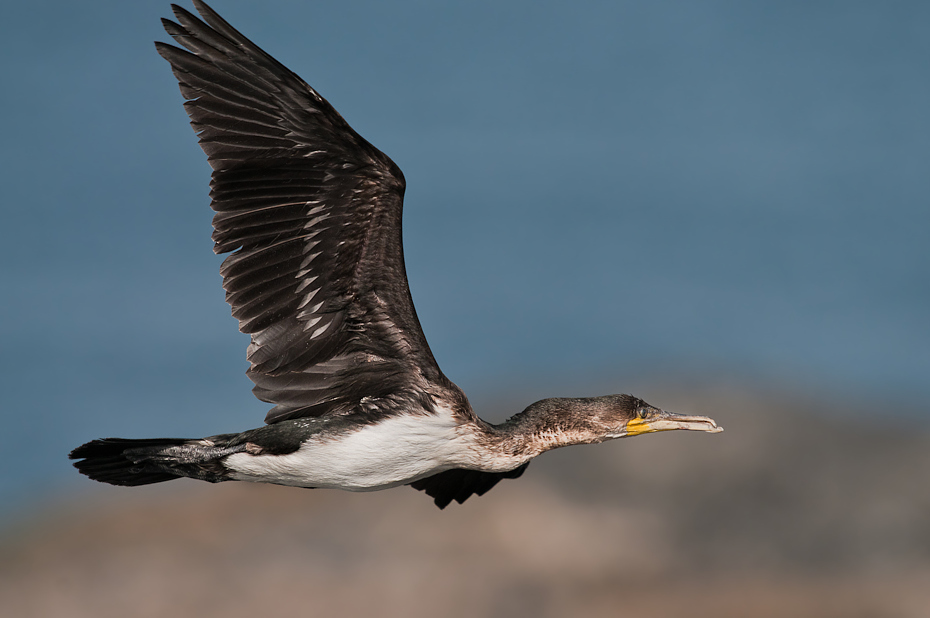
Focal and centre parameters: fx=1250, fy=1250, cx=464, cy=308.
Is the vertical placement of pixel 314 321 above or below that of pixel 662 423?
above

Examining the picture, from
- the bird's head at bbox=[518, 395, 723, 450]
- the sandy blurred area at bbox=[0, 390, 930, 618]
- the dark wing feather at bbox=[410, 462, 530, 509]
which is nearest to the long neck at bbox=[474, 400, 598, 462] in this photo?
the bird's head at bbox=[518, 395, 723, 450]

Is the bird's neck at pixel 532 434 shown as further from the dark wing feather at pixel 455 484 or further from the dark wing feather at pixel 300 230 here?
the dark wing feather at pixel 455 484

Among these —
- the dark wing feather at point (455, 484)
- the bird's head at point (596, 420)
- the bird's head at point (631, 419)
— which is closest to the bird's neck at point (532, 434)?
the bird's head at point (596, 420)

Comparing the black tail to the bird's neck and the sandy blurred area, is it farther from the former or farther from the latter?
the sandy blurred area

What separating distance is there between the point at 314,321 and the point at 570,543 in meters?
21.9

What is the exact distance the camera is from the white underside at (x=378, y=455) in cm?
1095

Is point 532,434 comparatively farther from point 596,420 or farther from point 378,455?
point 378,455

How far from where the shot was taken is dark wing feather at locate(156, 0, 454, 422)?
1055 centimetres

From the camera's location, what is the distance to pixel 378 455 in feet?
35.9

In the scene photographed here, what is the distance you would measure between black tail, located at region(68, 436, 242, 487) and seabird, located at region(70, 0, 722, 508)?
16 millimetres

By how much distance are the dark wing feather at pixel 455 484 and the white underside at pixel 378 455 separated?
1633mm

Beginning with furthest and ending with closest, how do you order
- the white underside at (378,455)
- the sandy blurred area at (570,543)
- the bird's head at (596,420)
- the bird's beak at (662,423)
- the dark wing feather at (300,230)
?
the sandy blurred area at (570,543) < the bird's beak at (662,423) < the bird's head at (596,420) < the white underside at (378,455) < the dark wing feather at (300,230)

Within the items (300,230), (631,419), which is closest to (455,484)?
(631,419)

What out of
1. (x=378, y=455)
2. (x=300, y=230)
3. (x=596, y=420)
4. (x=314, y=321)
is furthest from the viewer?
(x=596, y=420)
